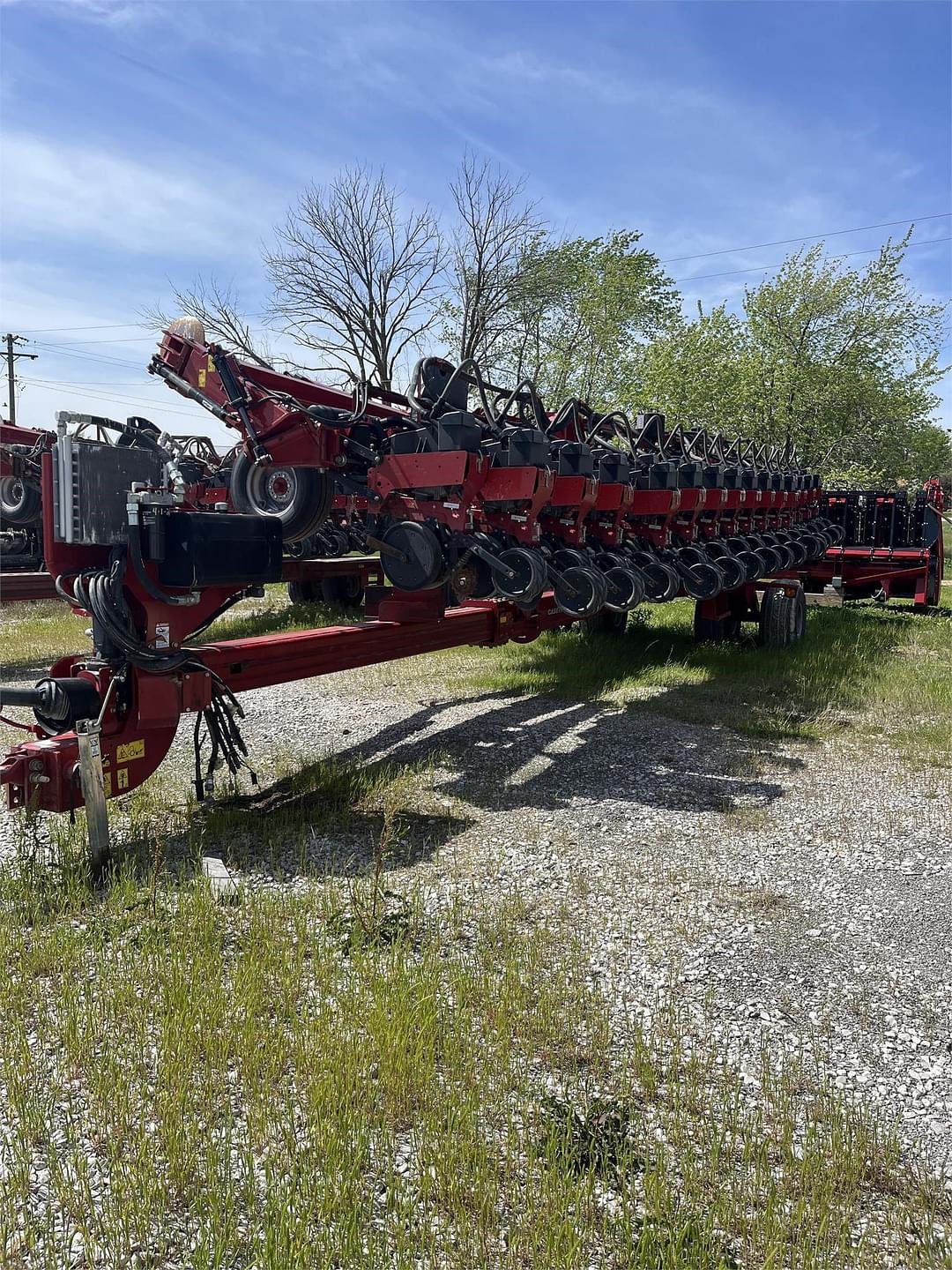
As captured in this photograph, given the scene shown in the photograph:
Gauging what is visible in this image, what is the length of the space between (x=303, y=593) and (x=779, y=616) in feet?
22.9

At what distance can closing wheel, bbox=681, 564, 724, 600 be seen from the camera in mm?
8359

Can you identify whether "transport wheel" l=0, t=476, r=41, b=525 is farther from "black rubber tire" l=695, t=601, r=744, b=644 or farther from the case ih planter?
"black rubber tire" l=695, t=601, r=744, b=644

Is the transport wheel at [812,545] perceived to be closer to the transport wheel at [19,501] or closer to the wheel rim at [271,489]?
the wheel rim at [271,489]

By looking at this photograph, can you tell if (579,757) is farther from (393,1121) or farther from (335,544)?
(335,544)

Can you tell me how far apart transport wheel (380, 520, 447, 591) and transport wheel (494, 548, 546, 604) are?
0.40 meters

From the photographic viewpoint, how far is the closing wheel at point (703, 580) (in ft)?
27.4

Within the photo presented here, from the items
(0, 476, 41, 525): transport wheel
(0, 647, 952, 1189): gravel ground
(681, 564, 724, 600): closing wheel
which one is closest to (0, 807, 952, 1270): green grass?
(0, 647, 952, 1189): gravel ground

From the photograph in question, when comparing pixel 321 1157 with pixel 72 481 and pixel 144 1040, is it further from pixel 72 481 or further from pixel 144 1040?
pixel 72 481

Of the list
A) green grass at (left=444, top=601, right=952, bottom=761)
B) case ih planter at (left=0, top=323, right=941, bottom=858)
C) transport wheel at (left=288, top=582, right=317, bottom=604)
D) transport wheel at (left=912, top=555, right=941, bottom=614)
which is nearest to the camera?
case ih planter at (left=0, top=323, right=941, bottom=858)

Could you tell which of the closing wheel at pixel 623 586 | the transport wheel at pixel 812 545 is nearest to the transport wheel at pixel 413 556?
the closing wheel at pixel 623 586

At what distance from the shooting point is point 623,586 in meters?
6.91

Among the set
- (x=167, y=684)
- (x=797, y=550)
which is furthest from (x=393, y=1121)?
(x=797, y=550)

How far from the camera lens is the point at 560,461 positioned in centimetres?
657

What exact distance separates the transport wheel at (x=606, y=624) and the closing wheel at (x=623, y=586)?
382 cm
